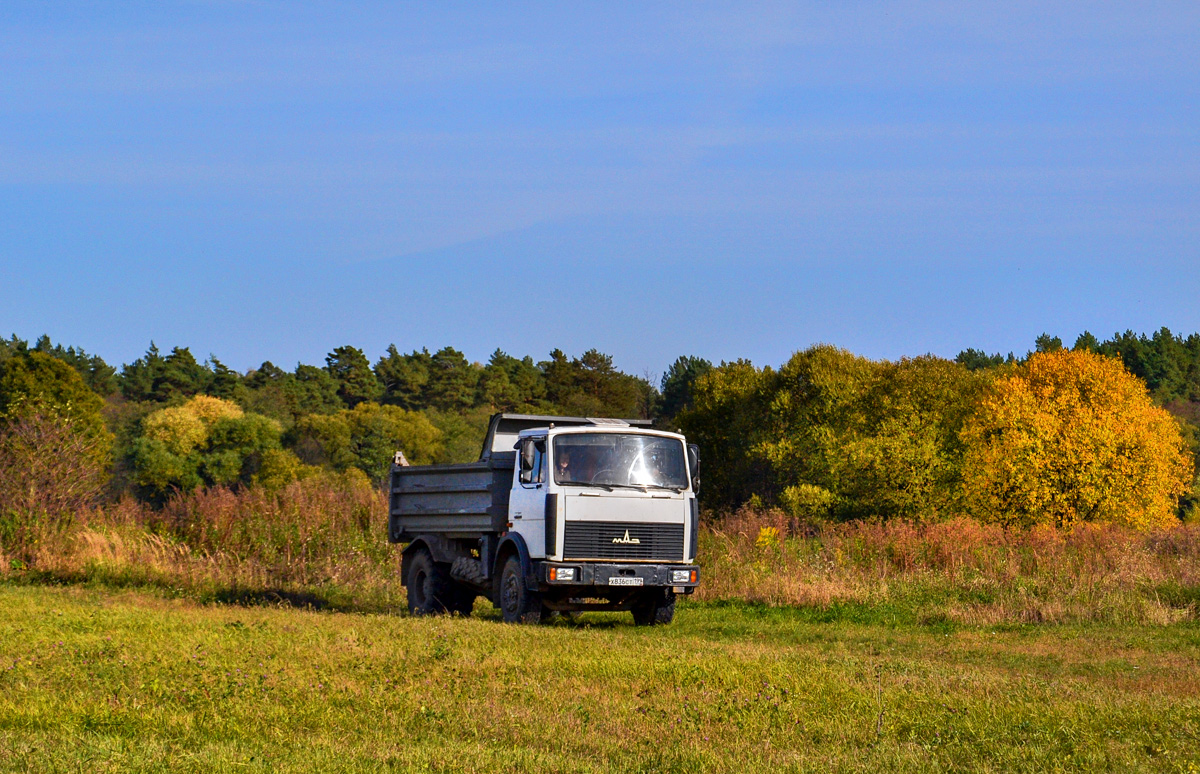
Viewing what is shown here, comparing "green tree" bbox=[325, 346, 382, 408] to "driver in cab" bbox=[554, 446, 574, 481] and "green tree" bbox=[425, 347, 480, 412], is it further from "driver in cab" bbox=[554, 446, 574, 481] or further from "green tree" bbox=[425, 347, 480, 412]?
"driver in cab" bbox=[554, 446, 574, 481]

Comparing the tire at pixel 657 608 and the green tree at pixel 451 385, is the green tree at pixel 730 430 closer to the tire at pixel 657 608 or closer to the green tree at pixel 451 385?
the green tree at pixel 451 385

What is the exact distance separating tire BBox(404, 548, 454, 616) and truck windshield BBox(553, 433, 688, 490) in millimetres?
3563

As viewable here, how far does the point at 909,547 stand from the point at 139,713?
15113 mm

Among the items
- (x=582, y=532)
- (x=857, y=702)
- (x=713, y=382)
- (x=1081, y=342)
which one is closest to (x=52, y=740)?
(x=857, y=702)

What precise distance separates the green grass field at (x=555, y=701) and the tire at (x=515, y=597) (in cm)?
186

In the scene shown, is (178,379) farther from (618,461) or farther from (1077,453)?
(618,461)

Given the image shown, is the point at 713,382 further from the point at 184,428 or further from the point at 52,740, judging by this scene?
the point at 52,740

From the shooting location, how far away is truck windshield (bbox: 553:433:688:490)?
15773mm

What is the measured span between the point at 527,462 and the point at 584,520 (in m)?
1.20

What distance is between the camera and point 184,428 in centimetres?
9469

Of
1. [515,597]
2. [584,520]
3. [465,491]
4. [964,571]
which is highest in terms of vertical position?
[465,491]

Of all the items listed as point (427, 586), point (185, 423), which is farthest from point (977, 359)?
point (427, 586)

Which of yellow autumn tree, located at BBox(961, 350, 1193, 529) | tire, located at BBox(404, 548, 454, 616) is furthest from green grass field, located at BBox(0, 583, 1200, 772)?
yellow autumn tree, located at BBox(961, 350, 1193, 529)

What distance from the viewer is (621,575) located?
51.5ft
